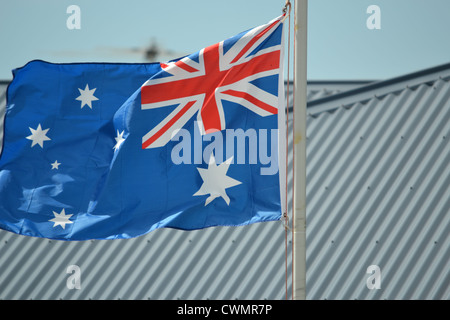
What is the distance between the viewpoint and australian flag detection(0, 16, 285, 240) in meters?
7.44

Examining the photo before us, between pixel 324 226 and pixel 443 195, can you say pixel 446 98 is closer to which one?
pixel 443 195

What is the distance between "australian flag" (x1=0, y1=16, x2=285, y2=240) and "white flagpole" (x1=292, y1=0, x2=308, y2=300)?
0.91 ft

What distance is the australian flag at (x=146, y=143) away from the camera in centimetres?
744

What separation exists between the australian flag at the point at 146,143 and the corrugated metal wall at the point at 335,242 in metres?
3.33

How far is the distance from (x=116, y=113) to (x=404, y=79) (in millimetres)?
4747

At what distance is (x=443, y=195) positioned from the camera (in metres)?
9.99

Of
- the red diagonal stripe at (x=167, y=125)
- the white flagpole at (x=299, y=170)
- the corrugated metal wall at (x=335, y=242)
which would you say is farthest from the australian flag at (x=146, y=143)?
the corrugated metal wall at (x=335, y=242)

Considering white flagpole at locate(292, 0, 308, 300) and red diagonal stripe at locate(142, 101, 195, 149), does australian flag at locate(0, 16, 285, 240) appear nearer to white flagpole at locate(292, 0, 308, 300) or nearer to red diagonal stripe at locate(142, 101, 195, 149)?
red diagonal stripe at locate(142, 101, 195, 149)

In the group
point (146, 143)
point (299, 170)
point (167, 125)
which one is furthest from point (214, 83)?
point (299, 170)

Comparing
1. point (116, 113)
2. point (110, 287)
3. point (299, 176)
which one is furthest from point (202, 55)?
point (110, 287)

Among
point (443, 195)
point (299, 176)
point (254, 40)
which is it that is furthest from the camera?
point (443, 195)

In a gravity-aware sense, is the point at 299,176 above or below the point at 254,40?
below

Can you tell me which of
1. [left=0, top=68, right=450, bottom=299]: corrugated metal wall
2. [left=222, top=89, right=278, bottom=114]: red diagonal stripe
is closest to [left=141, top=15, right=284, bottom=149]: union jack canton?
[left=222, top=89, right=278, bottom=114]: red diagonal stripe

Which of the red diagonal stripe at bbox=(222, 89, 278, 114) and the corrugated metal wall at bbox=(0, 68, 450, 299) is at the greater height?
the red diagonal stripe at bbox=(222, 89, 278, 114)
